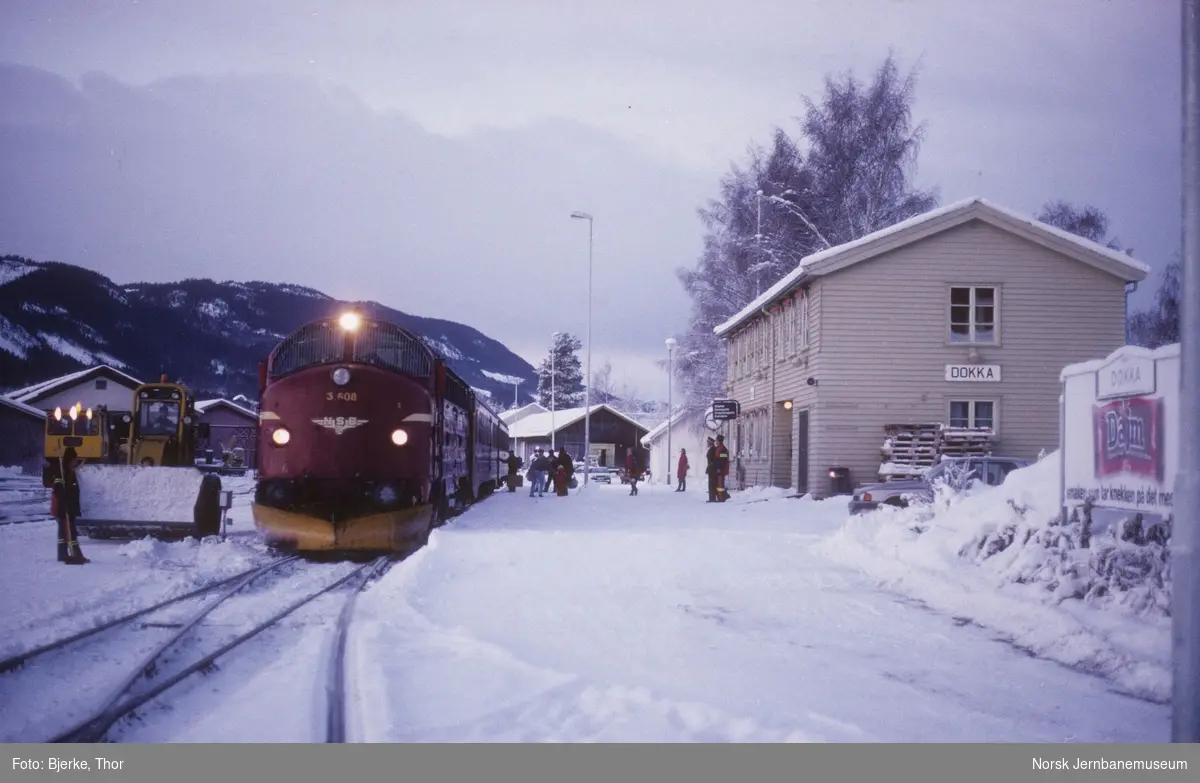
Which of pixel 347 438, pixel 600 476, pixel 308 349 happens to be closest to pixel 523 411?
pixel 600 476

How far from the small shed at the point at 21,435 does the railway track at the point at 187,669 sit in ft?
29.5

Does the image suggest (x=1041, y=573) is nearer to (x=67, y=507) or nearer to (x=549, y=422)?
(x=67, y=507)

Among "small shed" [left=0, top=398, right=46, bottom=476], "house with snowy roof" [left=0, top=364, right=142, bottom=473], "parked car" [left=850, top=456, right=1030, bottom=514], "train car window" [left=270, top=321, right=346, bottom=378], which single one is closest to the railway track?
"train car window" [left=270, top=321, right=346, bottom=378]

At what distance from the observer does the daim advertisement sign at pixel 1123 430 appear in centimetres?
751

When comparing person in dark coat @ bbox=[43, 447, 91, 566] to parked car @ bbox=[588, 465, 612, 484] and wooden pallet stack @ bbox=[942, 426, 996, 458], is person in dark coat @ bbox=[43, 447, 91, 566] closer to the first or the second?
wooden pallet stack @ bbox=[942, 426, 996, 458]

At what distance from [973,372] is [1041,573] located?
53.4ft

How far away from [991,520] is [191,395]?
48.2ft

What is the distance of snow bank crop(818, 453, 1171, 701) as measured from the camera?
255 inches

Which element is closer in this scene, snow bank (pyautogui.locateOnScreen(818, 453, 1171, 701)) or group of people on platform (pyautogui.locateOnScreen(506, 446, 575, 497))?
snow bank (pyautogui.locateOnScreen(818, 453, 1171, 701))

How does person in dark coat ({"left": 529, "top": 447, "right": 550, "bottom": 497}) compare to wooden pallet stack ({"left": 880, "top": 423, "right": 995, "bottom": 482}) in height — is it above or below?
below

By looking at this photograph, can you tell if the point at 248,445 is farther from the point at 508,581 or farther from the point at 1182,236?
the point at 1182,236

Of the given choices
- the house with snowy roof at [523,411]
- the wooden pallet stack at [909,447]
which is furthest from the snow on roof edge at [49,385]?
the house with snowy roof at [523,411]

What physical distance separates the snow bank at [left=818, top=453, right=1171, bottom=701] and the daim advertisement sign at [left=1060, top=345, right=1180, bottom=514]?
349 millimetres

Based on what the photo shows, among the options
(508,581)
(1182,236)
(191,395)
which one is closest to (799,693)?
(1182,236)
